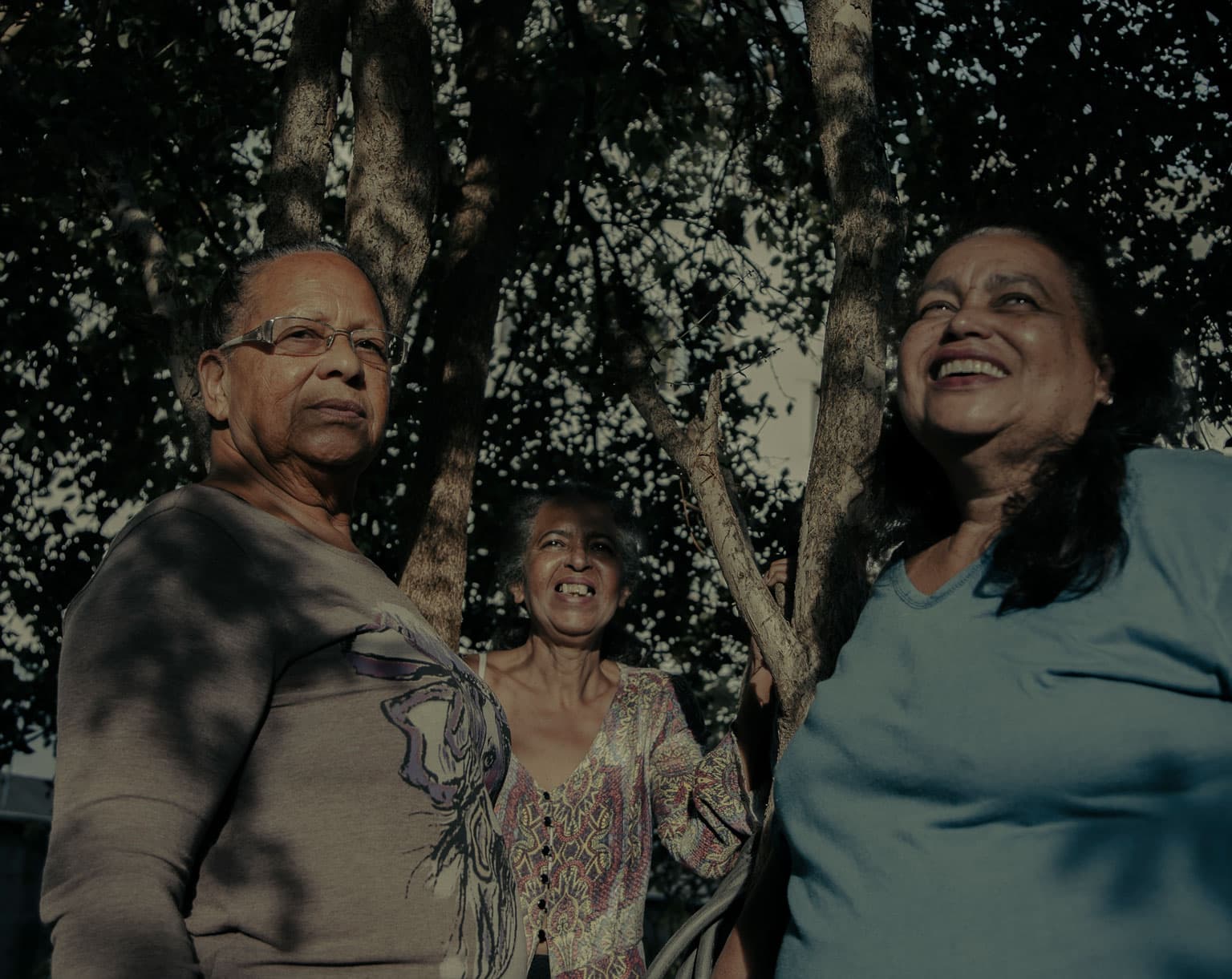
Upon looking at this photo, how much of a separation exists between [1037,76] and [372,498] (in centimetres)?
367

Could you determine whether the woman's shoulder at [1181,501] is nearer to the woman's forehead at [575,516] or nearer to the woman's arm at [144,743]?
the woman's arm at [144,743]

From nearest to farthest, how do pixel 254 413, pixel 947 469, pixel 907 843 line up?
pixel 907 843
pixel 947 469
pixel 254 413

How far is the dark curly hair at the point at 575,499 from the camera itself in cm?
452

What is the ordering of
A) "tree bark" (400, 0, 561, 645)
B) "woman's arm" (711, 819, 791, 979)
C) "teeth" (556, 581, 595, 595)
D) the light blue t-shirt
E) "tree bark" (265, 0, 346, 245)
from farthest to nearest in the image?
"tree bark" (400, 0, 561, 645) < "teeth" (556, 581, 595, 595) < "tree bark" (265, 0, 346, 245) < "woman's arm" (711, 819, 791, 979) < the light blue t-shirt

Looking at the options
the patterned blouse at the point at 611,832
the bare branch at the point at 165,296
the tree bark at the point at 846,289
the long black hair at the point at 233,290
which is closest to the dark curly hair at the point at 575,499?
the patterned blouse at the point at 611,832

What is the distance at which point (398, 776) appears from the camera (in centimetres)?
199

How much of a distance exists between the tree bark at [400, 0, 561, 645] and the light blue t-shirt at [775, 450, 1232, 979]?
2.78 meters

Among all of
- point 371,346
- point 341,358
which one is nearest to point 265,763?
point 341,358

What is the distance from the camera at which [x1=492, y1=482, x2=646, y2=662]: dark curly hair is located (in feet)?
14.8

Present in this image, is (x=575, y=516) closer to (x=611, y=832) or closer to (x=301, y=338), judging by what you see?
(x=611, y=832)

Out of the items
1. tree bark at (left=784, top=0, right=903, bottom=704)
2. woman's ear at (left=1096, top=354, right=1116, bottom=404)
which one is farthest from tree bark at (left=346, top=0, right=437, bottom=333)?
woman's ear at (left=1096, top=354, right=1116, bottom=404)

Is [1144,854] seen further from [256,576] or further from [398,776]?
[256,576]

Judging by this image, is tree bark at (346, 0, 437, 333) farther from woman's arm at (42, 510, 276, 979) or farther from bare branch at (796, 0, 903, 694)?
woman's arm at (42, 510, 276, 979)

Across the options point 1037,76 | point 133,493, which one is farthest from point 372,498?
point 1037,76
